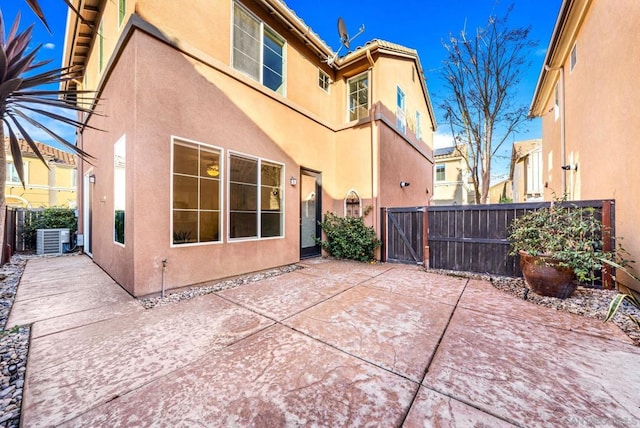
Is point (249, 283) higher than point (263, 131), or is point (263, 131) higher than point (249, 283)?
point (263, 131)

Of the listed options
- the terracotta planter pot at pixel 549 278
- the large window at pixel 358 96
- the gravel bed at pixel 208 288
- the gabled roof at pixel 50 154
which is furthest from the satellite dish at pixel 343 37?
the gabled roof at pixel 50 154

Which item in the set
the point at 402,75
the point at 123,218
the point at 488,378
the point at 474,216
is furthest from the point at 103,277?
the point at 402,75

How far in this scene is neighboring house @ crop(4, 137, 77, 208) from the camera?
1562cm

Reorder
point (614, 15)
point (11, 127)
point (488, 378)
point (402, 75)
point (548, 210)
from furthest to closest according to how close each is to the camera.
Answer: point (402, 75), point (548, 210), point (614, 15), point (11, 127), point (488, 378)

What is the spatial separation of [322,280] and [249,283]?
4.66 ft

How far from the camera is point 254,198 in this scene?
5.54m

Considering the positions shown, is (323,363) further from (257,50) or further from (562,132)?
(562,132)

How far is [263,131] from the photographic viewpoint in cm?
564

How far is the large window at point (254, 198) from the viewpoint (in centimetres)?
514

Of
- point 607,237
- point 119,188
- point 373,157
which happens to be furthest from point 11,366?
point 607,237

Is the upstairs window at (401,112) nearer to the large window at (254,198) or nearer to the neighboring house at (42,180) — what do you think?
the large window at (254,198)

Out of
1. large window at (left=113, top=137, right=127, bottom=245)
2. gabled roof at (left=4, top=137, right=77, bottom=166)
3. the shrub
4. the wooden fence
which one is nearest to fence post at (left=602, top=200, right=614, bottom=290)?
the shrub

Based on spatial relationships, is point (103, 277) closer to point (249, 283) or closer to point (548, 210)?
point (249, 283)

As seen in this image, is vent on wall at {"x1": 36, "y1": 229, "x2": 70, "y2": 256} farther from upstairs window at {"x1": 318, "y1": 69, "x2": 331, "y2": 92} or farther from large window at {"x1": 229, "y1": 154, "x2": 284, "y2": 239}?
upstairs window at {"x1": 318, "y1": 69, "x2": 331, "y2": 92}
